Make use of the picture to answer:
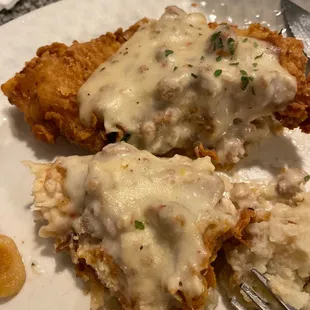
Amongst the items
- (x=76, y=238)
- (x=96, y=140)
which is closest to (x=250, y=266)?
(x=76, y=238)

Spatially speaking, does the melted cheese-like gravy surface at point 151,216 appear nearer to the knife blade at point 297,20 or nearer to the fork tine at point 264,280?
the fork tine at point 264,280

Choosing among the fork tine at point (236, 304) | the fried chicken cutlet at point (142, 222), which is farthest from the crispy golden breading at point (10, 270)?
the fork tine at point (236, 304)

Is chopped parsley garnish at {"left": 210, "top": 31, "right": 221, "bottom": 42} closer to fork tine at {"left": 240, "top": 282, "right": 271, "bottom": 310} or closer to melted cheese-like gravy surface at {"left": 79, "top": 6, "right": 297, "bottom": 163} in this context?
melted cheese-like gravy surface at {"left": 79, "top": 6, "right": 297, "bottom": 163}

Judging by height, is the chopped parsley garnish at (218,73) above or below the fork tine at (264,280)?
above

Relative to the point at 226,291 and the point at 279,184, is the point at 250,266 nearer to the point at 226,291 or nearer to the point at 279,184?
the point at 226,291

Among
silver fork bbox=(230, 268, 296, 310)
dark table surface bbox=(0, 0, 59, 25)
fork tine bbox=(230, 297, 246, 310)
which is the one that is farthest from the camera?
dark table surface bbox=(0, 0, 59, 25)

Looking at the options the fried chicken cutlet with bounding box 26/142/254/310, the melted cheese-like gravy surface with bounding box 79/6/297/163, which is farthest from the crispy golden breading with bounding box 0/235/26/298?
the melted cheese-like gravy surface with bounding box 79/6/297/163

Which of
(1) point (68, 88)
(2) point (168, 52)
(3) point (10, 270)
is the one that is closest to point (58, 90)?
(1) point (68, 88)
